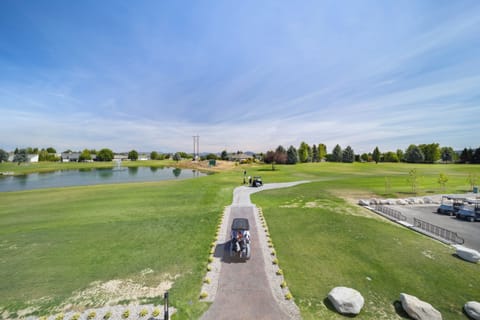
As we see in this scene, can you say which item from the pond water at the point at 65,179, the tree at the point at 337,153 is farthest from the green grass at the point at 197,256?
the tree at the point at 337,153

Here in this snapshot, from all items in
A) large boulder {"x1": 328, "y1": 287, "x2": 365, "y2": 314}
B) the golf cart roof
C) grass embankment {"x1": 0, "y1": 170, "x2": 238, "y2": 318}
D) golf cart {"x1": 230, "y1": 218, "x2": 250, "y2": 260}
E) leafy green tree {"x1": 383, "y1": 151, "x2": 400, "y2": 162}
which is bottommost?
grass embankment {"x1": 0, "y1": 170, "x2": 238, "y2": 318}

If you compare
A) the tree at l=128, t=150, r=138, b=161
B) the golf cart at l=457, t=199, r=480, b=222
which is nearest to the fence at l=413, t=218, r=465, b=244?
the golf cart at l=457, t=199, r=480, b=222

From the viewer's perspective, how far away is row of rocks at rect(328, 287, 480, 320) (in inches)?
215

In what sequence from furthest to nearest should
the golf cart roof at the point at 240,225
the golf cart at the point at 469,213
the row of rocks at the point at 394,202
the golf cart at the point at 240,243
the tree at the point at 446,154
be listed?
the tree at the point at 446,154 < the row of rocks at the point at 394,202 < the golf cart at the point at 469,213 < the golf cart roof at the point at 240,225 < the golf cart at the point at 240,243

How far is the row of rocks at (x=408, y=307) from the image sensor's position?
5465 mm

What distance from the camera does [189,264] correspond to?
822 cm

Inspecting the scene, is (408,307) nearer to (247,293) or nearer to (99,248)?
(247,293)

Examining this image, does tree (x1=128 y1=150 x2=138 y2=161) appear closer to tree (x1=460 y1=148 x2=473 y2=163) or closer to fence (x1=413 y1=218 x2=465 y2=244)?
fence (x1=413 y1=218 x2=465 y2=244)

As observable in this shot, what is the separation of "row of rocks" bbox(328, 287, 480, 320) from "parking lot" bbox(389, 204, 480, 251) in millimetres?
8118

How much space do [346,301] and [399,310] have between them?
198 cm

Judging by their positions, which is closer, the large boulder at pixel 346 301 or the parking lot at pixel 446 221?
the large boulder at pixel 346 301

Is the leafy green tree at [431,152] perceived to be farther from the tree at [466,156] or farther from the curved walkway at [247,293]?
the curved walkway at [247,293]

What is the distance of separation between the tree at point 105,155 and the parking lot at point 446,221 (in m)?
142

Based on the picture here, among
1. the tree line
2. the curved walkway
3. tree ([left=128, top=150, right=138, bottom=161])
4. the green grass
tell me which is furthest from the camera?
tree ([left=128, top=150, right=138, bottom=161])
